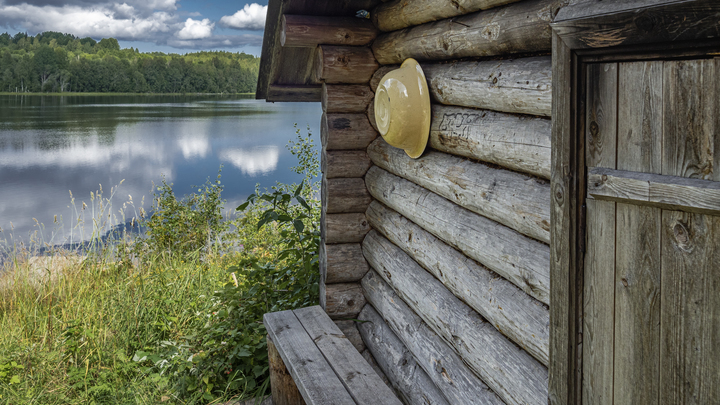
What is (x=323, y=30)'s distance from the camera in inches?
149

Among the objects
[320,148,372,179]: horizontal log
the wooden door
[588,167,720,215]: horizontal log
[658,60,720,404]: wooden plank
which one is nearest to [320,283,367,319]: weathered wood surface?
[320,148,372,179]: horizontal log

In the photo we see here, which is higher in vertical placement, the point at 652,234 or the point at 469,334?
the point at 652,234

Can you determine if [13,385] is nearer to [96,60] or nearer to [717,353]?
[717,353]

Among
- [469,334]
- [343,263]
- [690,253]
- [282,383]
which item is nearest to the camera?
[690,253]

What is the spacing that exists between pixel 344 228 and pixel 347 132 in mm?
762

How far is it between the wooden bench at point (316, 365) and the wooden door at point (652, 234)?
4.81 feet

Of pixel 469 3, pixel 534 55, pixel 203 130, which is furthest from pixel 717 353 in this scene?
pixel 203 130

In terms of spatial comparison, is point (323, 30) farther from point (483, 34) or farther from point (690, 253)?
point (690, 253)

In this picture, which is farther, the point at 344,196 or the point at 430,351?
the point at 344,196

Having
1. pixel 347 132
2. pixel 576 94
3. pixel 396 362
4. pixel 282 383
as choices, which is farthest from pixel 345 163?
pixel 576 94

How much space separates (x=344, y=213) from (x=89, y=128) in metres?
47.8

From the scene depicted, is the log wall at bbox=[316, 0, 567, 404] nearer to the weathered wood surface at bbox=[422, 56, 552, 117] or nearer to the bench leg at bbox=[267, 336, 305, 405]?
the weathered wood surface at bbox=[422, 56, 552, 117]

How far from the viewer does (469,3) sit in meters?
2.45

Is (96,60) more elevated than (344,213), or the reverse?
(96,60)
